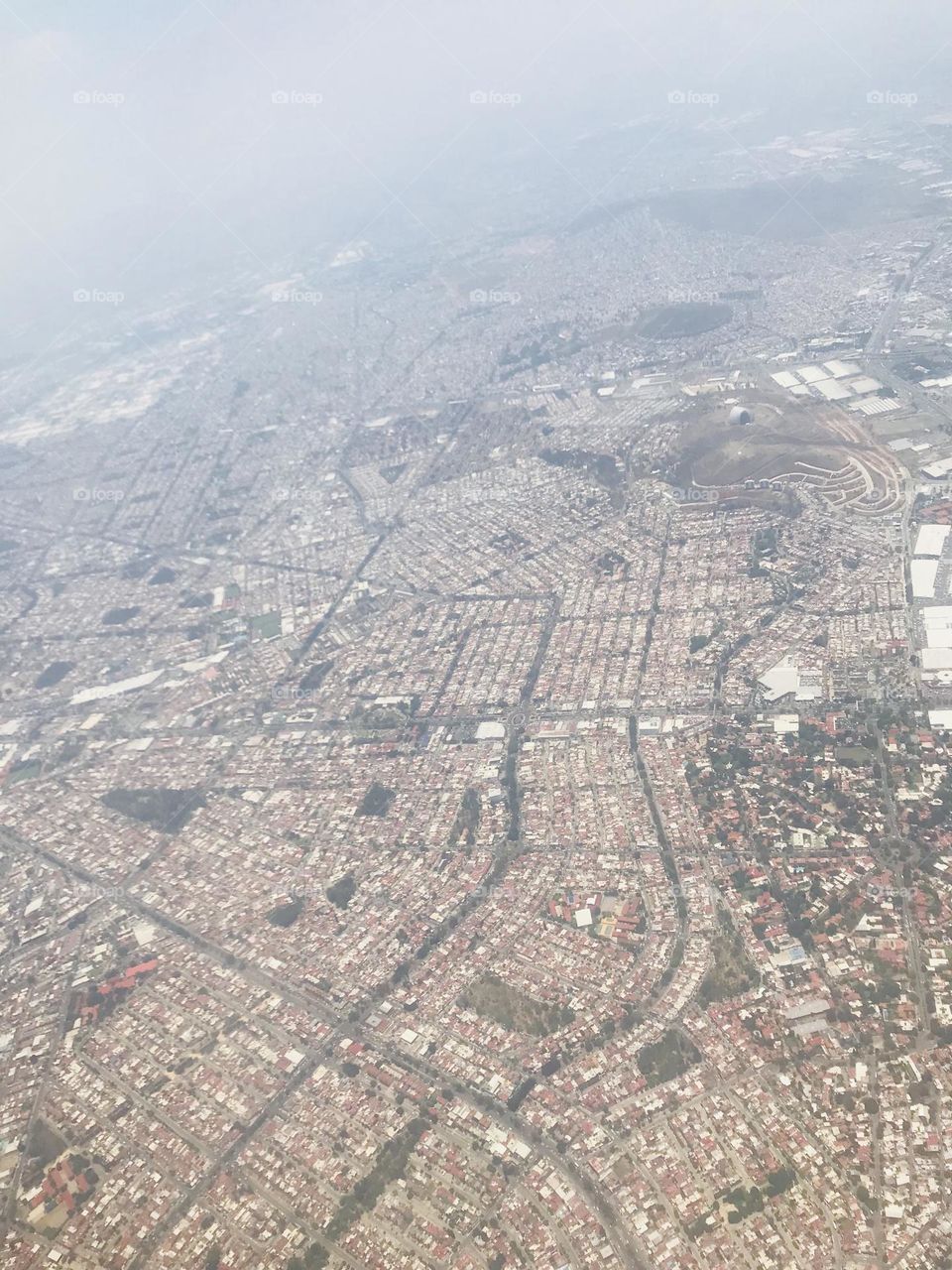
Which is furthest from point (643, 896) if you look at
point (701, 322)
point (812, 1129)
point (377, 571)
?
point (701, 322)

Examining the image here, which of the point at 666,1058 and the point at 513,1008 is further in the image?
the point at 513,1008

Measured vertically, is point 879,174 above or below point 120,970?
above

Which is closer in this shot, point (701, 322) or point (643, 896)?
point (643, 896)

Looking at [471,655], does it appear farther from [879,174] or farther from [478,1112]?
[879,174]

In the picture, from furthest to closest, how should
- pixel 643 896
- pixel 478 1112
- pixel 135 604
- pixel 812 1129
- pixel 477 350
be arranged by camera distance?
pixel 477 350, pixel 135 604, pixel 643 896, pixel 478 1112, pixel 812 1129

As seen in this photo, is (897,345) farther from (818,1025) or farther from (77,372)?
(77,372)

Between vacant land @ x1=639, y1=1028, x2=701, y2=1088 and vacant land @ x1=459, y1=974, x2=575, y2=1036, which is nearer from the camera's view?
vacant land @ x1=639, y1=1028, x2=701, y2=1088

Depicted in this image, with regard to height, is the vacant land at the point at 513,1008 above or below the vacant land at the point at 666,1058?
below

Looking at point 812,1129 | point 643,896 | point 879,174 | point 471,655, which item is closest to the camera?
point 812,1129

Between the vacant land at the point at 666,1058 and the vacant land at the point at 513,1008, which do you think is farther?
the vacant land at the point at 513,1008

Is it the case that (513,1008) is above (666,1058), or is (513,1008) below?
below

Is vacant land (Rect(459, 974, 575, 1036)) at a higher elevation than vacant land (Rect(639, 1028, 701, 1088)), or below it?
below
